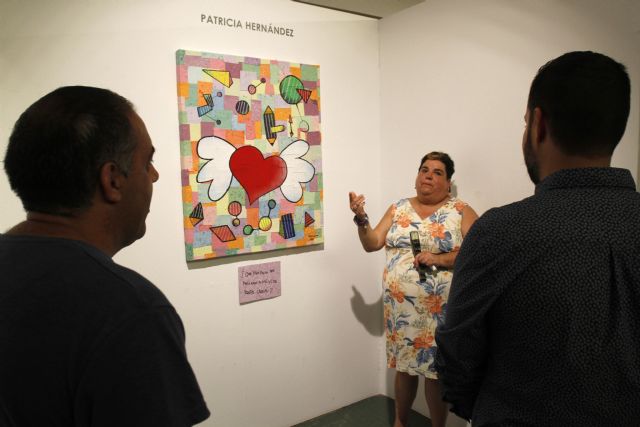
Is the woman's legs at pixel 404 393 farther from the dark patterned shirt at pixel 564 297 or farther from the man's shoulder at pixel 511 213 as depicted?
the man's shoulder at pixel 511 213

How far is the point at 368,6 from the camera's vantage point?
9.45ft

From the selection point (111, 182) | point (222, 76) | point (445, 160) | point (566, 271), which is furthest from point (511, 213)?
point (222, 76)

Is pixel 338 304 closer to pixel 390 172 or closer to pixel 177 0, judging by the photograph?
pixel 390 172

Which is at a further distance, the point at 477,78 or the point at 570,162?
the point at 477,78

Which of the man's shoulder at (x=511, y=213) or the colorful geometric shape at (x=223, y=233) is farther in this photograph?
the colorful geometric shape at (x=223, y=233)

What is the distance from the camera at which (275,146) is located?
2.44 m

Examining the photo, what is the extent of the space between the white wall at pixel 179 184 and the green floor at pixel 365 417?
0.20ft

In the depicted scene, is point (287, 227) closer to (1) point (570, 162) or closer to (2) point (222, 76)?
(2) point (222, 76)

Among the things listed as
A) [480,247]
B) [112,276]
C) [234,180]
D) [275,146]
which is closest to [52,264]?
[112,276]

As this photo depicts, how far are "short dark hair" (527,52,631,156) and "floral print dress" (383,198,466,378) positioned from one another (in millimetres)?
1392

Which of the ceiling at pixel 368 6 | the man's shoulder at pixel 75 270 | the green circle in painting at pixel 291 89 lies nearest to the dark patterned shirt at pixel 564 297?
the man's shoulder at pixel 75 270

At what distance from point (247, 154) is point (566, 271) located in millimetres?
1780

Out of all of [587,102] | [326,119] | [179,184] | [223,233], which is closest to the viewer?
[587,102]

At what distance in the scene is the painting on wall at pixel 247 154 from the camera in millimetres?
2182
